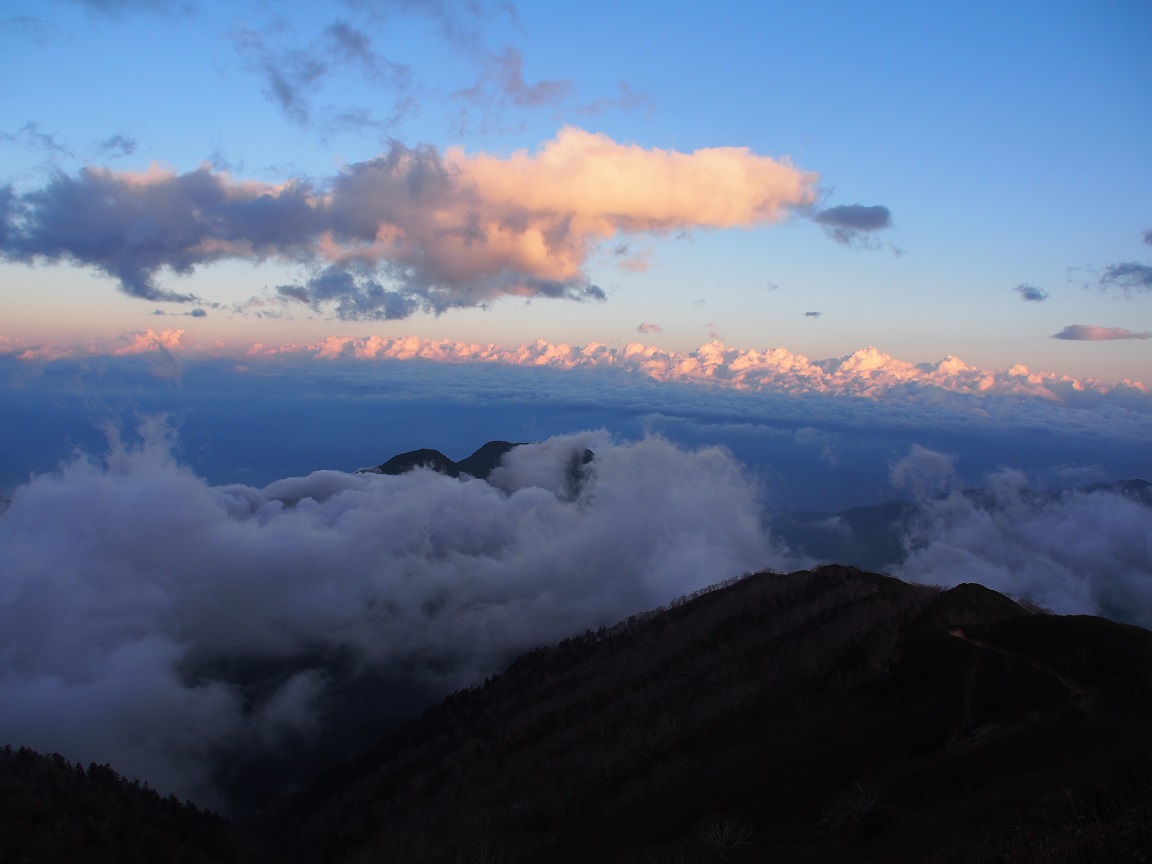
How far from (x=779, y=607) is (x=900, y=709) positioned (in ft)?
246

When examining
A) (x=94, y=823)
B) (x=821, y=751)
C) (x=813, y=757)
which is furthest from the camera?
(x=94, y=823)

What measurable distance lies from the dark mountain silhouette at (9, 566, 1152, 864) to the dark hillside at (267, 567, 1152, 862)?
21cm

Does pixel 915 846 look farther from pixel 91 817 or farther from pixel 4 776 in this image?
pixel 4 776

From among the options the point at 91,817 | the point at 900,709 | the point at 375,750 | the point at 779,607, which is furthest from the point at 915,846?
the point at 375,750

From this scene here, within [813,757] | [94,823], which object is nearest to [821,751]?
[813,757]

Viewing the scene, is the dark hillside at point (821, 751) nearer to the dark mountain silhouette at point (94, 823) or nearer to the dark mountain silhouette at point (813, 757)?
the dark mountain silhouette at point (813, 757)

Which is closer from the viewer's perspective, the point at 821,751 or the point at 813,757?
the point at 813,757

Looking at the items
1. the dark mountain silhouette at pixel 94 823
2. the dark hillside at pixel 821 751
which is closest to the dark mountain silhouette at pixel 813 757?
the dark hillside at pixel 821 751

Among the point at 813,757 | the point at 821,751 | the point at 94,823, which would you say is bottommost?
the point at 94,823

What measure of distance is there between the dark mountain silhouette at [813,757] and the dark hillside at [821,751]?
0.21 m

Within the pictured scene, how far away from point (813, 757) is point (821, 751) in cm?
84

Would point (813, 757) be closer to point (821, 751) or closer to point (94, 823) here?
point (821, 751)

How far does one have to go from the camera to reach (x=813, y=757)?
161ft

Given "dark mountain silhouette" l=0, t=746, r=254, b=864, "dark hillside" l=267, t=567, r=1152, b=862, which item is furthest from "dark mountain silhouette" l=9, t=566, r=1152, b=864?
"dark mountain silhouette" l=0, t=746, r=254, b=864
